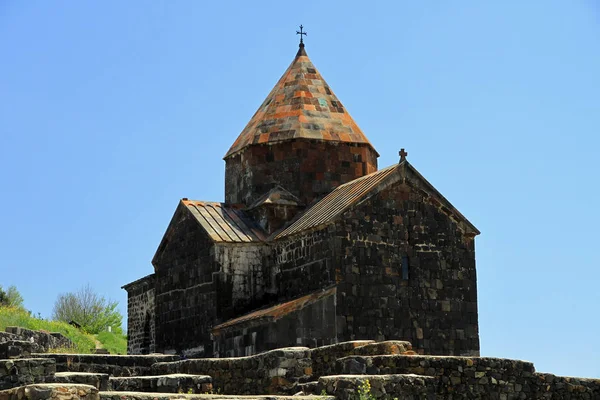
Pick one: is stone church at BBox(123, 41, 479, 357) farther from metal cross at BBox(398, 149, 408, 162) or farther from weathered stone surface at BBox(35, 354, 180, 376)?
weathered stone surface at BBox(35, 354, 180, 376)

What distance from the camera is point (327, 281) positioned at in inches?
830

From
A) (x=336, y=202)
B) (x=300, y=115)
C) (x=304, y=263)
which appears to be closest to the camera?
(x=304, y=263)

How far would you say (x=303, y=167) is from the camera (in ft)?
80.5

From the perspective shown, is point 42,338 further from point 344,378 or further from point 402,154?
point 344,378

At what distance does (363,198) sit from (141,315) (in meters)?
8.45

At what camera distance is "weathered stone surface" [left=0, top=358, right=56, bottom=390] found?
1230 cm

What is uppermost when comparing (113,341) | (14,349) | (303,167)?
(303,167)

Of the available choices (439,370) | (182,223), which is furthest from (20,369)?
(182,223)

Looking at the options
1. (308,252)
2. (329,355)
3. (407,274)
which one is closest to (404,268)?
(407,274)

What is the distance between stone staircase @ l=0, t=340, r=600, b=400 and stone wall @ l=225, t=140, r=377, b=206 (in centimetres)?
973

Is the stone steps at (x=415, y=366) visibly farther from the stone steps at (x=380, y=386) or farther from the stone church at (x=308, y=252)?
the stone church at (x=308, y=252)

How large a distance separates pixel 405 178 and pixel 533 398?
8.76 m

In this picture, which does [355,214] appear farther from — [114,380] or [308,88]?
[114,380]

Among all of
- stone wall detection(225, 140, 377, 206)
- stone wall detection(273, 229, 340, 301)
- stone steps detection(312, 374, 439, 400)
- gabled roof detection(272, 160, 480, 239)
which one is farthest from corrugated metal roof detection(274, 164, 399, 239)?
stone steps detection(312, 374, 439, 400)
